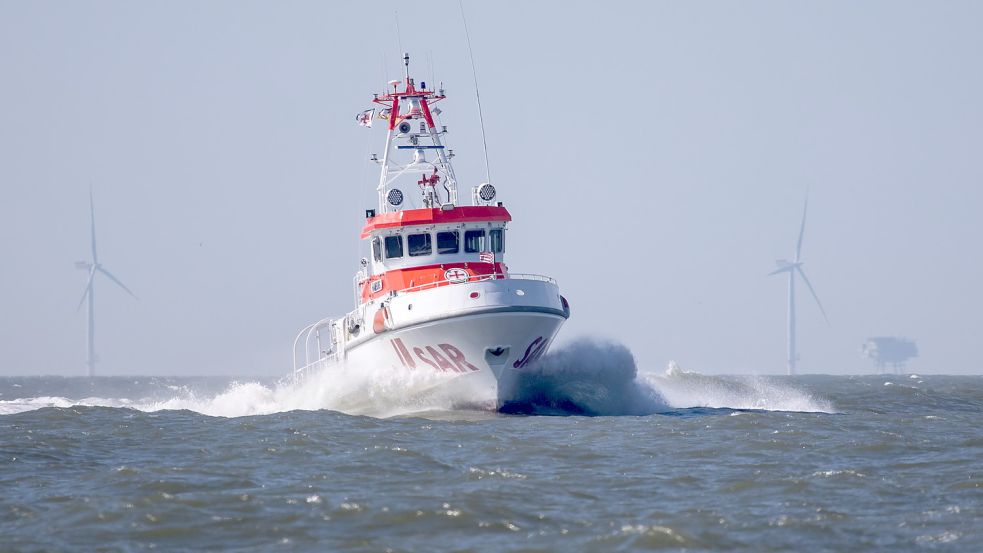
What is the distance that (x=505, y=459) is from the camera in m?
21.0

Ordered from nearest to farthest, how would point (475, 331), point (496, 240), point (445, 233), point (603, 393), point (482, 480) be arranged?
point (482, 480)
point (475, 331)
point (445, 233)
point (603, 393)
point (496, 240)

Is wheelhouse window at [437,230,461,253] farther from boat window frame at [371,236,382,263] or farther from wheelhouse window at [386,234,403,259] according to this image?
boat window frame at [371,236,382,263]

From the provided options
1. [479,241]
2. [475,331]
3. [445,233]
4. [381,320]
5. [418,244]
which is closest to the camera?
[475,331]

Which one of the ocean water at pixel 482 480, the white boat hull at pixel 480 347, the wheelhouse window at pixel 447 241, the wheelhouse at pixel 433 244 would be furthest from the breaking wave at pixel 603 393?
the wheelhouse window at pixel 447 241

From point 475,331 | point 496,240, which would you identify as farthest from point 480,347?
point 496,240

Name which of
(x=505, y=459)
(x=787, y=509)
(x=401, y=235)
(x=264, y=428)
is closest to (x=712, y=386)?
(x=401, y=235)

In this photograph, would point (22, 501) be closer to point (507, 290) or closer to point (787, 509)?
point (787, 509)

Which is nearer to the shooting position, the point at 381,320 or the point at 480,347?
the point at 480,347

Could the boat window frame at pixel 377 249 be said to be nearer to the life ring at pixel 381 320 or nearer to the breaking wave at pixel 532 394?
the life ring at pixel 381 320

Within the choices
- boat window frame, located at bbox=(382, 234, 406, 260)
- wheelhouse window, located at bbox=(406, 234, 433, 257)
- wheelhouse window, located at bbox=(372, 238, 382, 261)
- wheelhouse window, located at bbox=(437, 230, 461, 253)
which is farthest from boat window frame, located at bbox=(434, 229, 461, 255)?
wheelhouse window, located at bbox=(372, 238, 382, 261)

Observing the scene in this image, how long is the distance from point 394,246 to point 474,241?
214cm

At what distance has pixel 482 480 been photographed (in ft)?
61.1

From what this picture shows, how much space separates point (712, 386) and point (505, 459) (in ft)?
78.9

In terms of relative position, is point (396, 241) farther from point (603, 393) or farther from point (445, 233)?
point (603, 393)
